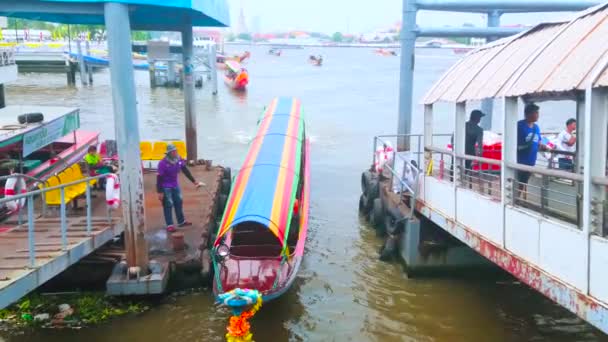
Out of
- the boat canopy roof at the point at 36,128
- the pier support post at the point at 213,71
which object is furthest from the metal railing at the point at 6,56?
the pier support post at the point at 213,71

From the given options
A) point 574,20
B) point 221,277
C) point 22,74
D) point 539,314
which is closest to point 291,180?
point 221,277

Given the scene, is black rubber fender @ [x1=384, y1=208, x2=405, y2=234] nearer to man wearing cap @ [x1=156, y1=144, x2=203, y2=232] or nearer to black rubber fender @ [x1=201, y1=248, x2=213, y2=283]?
black rubber fender @ [x1=201, y1=248, x2=213, y2=283]

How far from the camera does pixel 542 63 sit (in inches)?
264

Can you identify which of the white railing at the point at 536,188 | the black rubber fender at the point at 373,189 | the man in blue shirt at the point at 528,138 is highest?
the man in blue shirt at the point at 528,138

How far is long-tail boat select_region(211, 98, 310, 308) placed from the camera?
856 cm

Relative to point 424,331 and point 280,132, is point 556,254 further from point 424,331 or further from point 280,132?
point 280,132

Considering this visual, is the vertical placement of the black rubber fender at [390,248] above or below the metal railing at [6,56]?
below

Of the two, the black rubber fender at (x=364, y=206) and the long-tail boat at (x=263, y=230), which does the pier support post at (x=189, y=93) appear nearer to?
the long-tail boat at (x=263, y=230)

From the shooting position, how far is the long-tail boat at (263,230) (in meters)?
8.56

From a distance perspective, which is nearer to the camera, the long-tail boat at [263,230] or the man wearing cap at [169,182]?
the long-tail boat at [263,230]

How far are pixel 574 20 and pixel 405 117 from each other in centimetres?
758

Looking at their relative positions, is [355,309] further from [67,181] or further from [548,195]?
[67,181]

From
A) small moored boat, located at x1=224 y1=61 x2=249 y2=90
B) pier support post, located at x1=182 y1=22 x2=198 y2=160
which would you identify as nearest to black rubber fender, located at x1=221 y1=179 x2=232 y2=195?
pier support post, located at x1=182 y1=22 x2=198 y2=160

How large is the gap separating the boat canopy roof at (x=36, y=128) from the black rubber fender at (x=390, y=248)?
7.00 m
